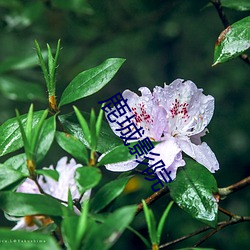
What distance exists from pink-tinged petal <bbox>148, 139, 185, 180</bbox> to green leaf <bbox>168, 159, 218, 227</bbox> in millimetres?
19

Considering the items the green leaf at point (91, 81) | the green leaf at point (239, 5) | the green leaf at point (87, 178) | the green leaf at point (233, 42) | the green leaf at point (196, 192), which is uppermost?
the green leaf at point (91, 81)

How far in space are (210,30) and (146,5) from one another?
2.28ft

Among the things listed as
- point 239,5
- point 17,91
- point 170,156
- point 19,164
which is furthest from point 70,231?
point 17,91

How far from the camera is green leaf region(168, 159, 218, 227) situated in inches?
42.9

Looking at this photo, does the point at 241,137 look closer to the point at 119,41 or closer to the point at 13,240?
the point at 119,41

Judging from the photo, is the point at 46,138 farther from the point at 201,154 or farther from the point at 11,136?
the point at 201,154

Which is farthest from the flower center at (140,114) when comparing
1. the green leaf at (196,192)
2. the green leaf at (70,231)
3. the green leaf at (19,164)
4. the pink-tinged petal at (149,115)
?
the green leaf at (70,231)

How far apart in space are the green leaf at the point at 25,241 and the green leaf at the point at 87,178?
0.43 ft

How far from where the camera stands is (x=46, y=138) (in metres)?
1.02

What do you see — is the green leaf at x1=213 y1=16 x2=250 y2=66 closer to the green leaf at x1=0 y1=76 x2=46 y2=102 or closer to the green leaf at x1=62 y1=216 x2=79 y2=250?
the green leaf at x1=62 y1=216 x2=79 y2=250

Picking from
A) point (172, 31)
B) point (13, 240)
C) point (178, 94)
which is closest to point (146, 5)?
point (172, 31)

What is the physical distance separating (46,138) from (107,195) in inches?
5.1

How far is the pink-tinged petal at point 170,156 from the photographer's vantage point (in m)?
1.13

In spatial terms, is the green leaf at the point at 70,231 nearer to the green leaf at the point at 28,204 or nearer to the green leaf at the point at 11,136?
the green leaf at the point at 28,204
